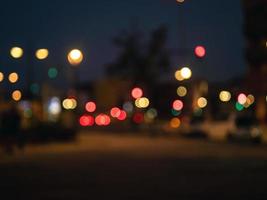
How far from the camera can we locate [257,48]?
1989 inches

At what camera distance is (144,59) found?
10000cm

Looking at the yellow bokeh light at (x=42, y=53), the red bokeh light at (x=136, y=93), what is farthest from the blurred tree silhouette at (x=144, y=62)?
the yellow bokeh light at (x=42, y=53)

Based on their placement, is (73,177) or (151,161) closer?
(73,177)

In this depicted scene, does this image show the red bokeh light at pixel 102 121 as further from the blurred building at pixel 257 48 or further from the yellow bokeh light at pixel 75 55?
the yellow bokeh light at pixel 75 55

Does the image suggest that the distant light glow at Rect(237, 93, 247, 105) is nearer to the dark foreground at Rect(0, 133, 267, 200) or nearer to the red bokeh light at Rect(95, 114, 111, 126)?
the red bokeh light at Rect(95, 114, 111, 126)

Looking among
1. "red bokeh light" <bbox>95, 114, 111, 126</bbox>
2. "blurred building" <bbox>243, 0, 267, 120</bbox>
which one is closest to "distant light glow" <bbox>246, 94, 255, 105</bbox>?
"blurred building" <bbox>243, 0, 267, 120</bbox>

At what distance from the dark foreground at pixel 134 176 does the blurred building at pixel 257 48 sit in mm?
14798

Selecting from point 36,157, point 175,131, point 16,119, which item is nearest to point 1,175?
point 36,157

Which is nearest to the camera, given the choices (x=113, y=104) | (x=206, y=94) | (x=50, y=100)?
(x=50, y=100)

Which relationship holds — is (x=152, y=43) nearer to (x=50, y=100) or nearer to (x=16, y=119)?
(x=50, y=100)

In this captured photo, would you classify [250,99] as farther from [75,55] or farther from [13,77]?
[75,55]

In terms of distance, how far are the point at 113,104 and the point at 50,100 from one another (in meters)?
78.7

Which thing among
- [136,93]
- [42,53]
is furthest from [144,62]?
[42,53]

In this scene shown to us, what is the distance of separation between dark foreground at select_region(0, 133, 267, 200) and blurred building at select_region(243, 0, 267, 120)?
1480cm
